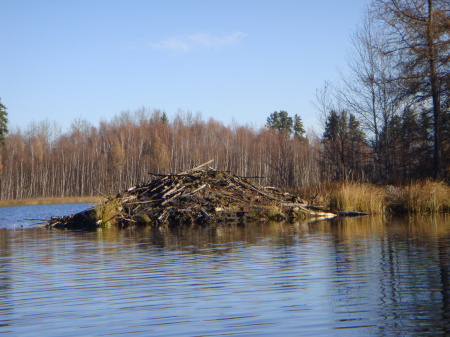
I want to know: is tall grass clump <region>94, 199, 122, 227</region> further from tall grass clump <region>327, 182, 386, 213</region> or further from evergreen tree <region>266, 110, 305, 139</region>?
evergreen tree <region>266, 110, 305, 139</region>

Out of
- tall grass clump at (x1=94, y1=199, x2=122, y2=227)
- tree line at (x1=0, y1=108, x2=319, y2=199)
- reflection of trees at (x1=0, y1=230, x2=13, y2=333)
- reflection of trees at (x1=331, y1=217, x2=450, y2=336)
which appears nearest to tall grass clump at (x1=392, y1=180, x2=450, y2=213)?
reflection of trees at (x1=331, y1=217, x2=450, y2=336)

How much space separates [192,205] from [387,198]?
801 centimetres

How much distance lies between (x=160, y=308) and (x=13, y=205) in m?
47.0

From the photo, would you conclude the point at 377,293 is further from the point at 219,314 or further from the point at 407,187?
the point at 407,187

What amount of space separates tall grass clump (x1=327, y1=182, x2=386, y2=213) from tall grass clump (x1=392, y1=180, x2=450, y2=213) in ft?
3.19

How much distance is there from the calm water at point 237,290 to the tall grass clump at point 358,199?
34.6ft

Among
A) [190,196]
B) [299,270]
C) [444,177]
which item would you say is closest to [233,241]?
[299,270]

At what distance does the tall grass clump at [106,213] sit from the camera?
19875 millimetres

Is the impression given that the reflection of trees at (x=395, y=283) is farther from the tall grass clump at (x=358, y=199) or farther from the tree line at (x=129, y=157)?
the tree line at (x=129, y=157)

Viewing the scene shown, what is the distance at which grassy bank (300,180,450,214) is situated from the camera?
20.8m

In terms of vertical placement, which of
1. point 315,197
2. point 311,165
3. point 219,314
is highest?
point 311,165

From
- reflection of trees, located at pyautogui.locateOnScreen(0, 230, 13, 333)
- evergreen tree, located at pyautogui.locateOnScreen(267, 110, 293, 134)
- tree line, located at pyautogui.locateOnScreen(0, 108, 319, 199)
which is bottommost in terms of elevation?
reflection of trees, located at pyautogui.locateOnScreen(0, 230, 13, 333)

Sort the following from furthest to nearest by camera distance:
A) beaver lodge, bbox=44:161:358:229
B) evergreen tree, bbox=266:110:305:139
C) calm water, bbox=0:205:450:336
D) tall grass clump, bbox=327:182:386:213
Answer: evergreen tree, bbox=266:110:305:139
tall grass clump, bbox=327:182:386:213
beaver lodge, bbox=44:161:358:229
calm water, bbox=0:205:450:336

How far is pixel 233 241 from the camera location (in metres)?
12.3
